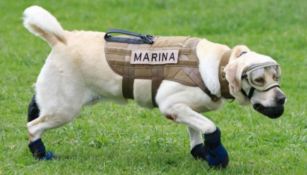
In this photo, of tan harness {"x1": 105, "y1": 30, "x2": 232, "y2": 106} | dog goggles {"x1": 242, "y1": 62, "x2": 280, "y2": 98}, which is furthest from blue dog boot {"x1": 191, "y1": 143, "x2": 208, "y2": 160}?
dog goggles {"x1": 242, "y1": 62, "x2": 280, "y2": 98}

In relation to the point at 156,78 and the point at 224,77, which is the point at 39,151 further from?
the point at 224,77

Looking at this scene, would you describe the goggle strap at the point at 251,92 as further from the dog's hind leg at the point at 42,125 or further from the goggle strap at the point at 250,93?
the dog's hind leg at the point at 42,125

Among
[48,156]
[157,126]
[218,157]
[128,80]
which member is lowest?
[157,126]

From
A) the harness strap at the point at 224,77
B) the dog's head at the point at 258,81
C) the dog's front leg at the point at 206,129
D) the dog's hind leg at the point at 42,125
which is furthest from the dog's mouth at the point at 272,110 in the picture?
the dog's hind leg at the point at 42,125

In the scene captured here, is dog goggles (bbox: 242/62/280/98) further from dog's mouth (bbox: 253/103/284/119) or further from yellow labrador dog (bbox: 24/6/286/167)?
dog's mouth (bbox: 253/103/284/119)

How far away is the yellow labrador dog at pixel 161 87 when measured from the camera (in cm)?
646

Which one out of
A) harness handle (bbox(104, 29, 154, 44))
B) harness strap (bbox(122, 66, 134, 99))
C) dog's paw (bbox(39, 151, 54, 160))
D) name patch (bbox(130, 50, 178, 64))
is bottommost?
dog's paw (bbox(39, 151, 54, 160))

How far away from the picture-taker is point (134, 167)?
701 centimetres

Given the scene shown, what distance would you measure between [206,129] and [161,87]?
1.67 feet

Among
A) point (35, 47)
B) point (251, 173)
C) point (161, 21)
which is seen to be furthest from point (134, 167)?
point (161, 21)

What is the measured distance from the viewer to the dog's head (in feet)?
21.0

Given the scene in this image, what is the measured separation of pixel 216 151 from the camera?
682 cm

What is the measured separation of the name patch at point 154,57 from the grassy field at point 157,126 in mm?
872

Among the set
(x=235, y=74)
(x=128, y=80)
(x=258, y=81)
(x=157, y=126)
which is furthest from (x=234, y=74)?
(x=157, y=126)
